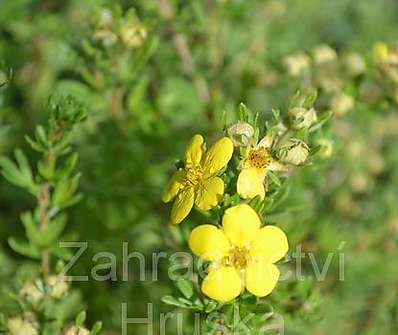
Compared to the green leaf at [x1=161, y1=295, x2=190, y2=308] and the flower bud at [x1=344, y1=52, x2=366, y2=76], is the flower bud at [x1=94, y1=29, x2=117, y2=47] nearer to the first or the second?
the flower bud at [x1=344, y1=52, x2=366, y2=76]

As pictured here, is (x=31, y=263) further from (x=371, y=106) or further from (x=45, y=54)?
(x=371, y=106)

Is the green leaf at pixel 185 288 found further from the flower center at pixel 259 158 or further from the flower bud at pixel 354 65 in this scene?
the flower bud at pixel 354 65

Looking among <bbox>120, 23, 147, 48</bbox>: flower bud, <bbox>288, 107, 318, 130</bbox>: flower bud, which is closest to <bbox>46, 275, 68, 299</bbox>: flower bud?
<bbox>288, 107, 318, 130</bbox>: flower bud

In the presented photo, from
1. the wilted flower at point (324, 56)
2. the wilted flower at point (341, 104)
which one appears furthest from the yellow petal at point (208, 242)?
the wilted flower at point (324, 56)

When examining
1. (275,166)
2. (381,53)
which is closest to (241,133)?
(275,166)

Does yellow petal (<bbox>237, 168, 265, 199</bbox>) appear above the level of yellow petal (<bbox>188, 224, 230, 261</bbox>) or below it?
above

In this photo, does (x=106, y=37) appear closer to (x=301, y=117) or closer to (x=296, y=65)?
(x=296, y=65)
